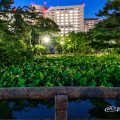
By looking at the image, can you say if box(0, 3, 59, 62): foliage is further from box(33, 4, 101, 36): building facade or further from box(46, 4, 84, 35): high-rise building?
box(33, 4, 101, 36): building facade

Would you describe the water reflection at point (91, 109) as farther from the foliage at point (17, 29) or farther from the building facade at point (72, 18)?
the building facade at point (72, 18)

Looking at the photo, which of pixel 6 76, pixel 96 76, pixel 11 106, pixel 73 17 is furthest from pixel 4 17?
pixel 73 17

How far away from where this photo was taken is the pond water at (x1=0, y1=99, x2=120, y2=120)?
201 inches

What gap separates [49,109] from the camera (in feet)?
17.5

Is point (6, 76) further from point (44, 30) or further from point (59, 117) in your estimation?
point (44, 30)

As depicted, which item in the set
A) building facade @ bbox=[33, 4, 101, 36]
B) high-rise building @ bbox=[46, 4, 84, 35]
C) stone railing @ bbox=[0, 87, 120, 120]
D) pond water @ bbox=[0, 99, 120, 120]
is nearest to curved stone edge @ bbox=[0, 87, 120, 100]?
stone railing @ bbox=[0, 87, 120, 120]

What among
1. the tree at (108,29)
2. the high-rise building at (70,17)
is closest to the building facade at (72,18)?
the high-rise building at (70,17)

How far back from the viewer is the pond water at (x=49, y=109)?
5.11 m

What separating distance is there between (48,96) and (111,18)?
46.4 feet

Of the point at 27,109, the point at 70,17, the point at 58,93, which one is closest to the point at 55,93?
the point at 58,93

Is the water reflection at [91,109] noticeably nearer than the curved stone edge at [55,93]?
No

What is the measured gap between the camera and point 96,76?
7.39m

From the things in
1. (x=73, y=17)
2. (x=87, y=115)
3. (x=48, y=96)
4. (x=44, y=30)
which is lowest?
(x=87, y=115)

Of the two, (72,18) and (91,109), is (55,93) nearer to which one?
(91,109)
